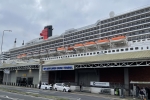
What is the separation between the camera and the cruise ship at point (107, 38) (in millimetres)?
48987

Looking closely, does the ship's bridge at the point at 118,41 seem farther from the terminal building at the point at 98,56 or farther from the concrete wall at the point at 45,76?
the concrete wall at the point at 45,76

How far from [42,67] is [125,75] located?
21.7 metres

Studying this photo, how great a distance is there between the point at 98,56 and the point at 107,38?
3201 cm

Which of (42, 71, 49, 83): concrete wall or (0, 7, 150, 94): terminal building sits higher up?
(0, 7, 150, 94): terminal building

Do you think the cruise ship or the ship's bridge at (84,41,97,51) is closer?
the cruise ship

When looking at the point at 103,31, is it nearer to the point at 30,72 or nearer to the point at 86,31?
the point at 86,31

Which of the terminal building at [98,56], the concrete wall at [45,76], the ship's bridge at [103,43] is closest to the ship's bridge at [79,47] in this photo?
the terminal building at [98,56]

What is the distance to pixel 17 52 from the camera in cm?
11825

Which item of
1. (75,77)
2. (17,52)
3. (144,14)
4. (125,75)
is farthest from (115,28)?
(17,52)

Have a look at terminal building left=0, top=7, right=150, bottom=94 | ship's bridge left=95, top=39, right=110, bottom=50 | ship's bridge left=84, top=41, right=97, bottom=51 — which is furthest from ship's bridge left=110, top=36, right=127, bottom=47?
ship's bridge left=84, top=41, right=97, bottom=51

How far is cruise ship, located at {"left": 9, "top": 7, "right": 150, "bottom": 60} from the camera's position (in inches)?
1929

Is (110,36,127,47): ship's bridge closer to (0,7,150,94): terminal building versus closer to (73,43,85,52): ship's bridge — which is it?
(0,7,150,94): terminal building

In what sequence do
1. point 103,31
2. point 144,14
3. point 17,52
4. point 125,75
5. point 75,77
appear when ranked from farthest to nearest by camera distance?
point 17,52
point 103,31
point 144,14
point 75,77
point 125,75

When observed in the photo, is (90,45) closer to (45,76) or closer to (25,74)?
(45,76)
